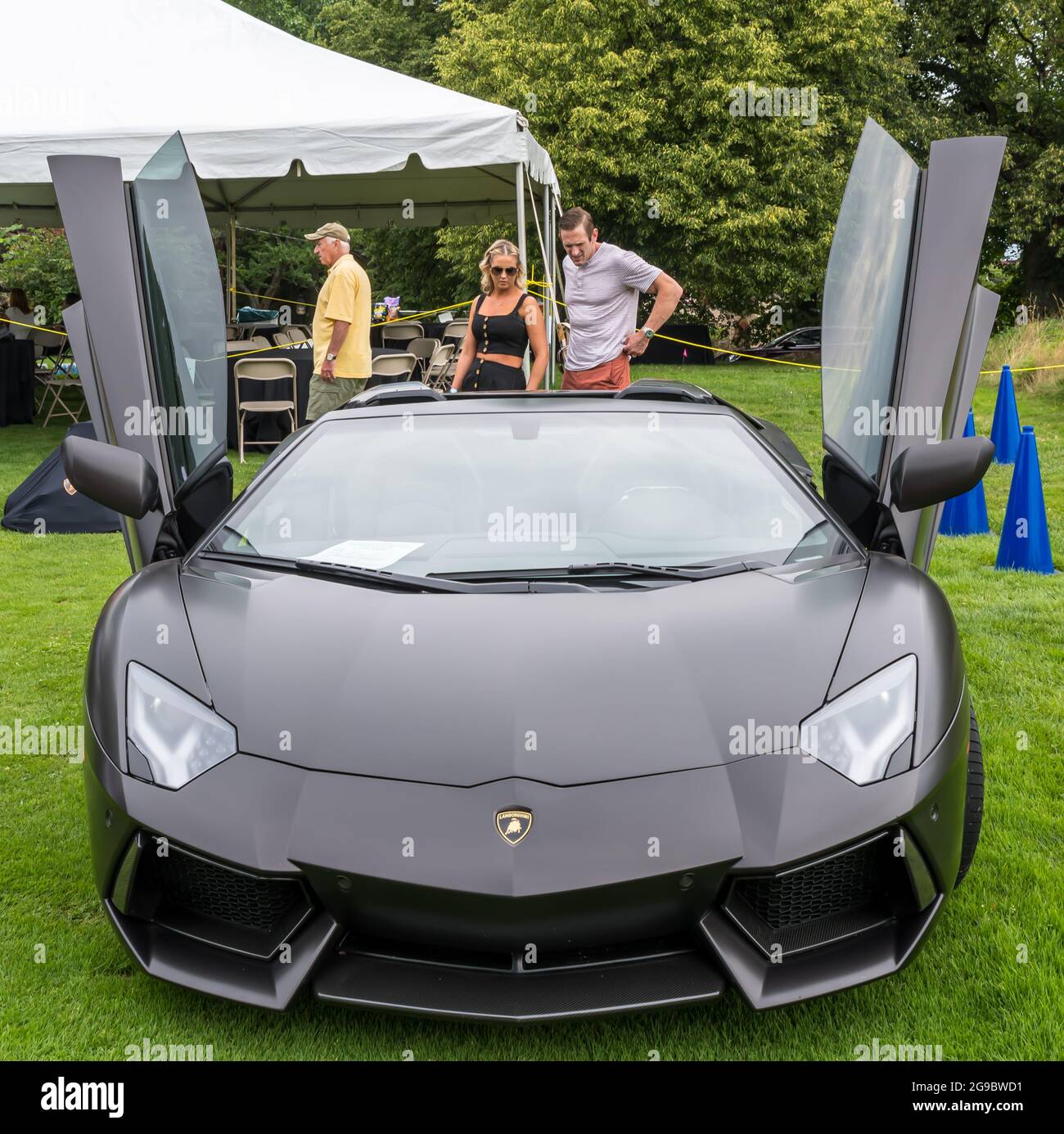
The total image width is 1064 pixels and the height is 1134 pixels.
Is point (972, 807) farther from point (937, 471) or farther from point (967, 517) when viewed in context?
point (967, 517)

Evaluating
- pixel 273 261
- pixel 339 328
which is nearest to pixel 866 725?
pixel 339 328

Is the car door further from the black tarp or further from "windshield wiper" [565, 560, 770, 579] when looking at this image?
the black tarp

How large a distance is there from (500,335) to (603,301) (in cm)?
68

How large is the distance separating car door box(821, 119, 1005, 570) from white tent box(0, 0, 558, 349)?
256 inches

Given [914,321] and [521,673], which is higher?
[914,321]

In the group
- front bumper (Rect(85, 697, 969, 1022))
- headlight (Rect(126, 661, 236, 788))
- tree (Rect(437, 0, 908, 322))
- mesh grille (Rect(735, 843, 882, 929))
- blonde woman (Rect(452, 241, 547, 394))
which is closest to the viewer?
front bumper (Rect(85, 697, 969, 1022))

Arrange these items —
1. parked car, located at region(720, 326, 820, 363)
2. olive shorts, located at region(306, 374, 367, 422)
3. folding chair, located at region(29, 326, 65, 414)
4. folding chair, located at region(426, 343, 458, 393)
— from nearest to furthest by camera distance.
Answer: olive shorts, located at region(306, 374, 367, 422)
folding chair, located at region(426, 343, 458, 393)
folding chair, located at region(29, 326, 65, 414)
parked car, located at region(720, 326, 820, 363)

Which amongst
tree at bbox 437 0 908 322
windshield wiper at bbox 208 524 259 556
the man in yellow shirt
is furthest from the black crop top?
tree at bbox 437 0 908 322

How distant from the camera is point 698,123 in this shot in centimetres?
2489

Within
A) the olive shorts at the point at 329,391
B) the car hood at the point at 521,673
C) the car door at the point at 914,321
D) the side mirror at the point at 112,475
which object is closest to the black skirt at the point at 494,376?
the olive shorts at the point at 329,391

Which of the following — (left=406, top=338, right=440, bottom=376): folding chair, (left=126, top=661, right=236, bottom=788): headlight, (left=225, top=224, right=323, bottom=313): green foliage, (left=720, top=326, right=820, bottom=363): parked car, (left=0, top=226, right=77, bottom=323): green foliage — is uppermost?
(left=126, top=661, right=236, bottom=788): headlight

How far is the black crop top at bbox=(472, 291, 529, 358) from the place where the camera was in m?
6.54

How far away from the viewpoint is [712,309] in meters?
29.2
